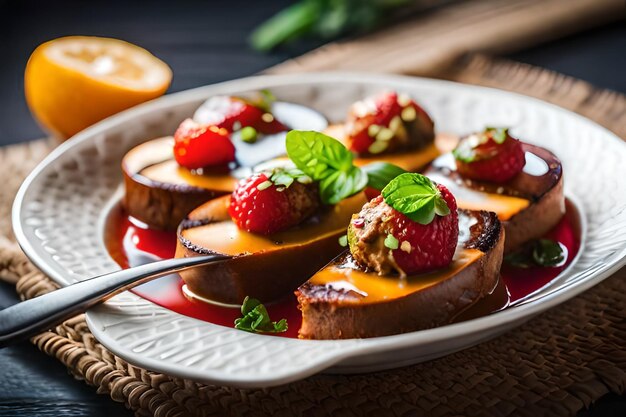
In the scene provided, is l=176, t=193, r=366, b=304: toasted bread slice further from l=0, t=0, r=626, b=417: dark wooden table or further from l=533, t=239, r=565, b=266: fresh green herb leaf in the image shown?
l=0, t=0, r=626, b=417: dark wooden table

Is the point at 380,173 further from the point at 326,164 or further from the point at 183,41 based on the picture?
the point at 183,41

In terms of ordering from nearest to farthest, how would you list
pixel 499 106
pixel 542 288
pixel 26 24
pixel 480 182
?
pixel 542 288 → pixel 480 182 → pixel 499 106 → pixel 26 24

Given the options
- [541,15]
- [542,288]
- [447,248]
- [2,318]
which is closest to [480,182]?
[542,288]

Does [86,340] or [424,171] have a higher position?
[424,171]

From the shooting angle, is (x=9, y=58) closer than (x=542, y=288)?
No

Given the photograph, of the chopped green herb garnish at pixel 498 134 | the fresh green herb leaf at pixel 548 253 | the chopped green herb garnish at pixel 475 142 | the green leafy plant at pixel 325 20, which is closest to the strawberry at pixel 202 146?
the chopped green herb garnish at pixel 475 142

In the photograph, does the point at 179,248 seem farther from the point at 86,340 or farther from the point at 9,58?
the point at 9,58

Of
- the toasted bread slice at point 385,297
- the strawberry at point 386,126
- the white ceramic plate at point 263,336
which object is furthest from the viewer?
the strawberry at point 386,126

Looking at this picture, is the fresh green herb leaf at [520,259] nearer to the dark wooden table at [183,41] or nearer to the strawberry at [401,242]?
the strawberry at [401,242]
